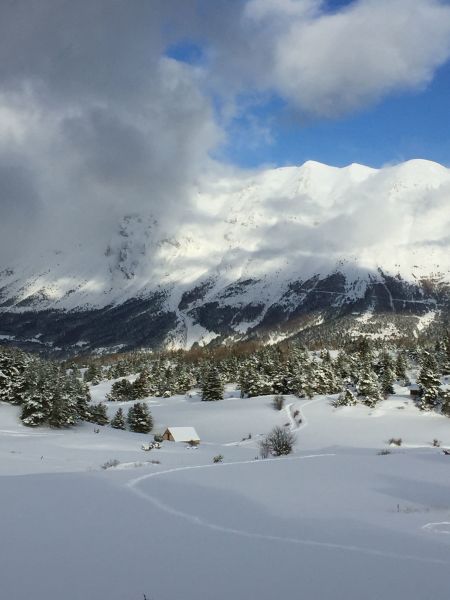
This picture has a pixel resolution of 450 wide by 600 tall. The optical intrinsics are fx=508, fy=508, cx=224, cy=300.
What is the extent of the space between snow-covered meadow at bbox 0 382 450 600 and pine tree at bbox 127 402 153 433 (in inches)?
2458

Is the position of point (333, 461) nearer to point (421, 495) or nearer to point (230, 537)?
point (421, 495)

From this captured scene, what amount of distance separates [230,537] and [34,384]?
6026cm

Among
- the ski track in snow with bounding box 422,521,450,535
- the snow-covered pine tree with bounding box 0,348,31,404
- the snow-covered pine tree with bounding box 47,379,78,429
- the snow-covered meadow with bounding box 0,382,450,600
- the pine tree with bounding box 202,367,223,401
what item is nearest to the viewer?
the snow-covered meadow with bounding box 0,382,450,600

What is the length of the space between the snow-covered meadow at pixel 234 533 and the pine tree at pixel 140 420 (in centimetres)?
6243

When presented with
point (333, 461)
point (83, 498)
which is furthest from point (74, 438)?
point (83, 498)

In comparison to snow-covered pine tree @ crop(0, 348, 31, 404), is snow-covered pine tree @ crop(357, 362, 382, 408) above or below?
below

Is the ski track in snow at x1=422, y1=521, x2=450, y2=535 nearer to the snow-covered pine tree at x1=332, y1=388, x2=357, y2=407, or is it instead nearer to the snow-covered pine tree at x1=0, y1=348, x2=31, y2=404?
the snow-covered pine tree at x1=0, y1=348, x2=31, y2=404

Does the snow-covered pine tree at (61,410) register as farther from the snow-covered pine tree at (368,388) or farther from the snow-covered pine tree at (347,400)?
the snow-covered pine tree at (368,388)

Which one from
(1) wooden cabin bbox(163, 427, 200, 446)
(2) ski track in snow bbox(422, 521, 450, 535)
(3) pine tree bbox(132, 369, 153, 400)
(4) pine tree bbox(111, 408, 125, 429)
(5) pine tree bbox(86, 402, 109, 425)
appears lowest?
(1) wooden cabin bbox(163, 427, 200, 446)

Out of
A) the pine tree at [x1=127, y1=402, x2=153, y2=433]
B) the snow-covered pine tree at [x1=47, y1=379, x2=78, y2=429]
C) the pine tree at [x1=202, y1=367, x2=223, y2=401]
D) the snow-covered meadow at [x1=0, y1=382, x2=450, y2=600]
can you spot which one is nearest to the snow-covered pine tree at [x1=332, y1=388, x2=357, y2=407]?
the pine tree at [x1=202, y1=367, x2=223, y2=401]

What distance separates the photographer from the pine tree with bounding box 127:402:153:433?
8038 cm

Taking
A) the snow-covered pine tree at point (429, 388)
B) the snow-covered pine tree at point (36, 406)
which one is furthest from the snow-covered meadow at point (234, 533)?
the snow-covered pine tree at point (429, 388)

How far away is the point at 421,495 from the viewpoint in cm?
1364

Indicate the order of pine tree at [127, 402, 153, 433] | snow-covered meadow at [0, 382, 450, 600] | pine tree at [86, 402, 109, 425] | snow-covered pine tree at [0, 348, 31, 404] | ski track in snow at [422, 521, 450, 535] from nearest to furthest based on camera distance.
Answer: snow-covered meadow at [0, 382, 450, 600] → ski track in snow at [422, 521, 450, 535] → snow-covered pine tree at [0, 348, 31, 404] → pine tree at [86, 402, 109, 425] → pine tree at [127, 402, 153, 433]
